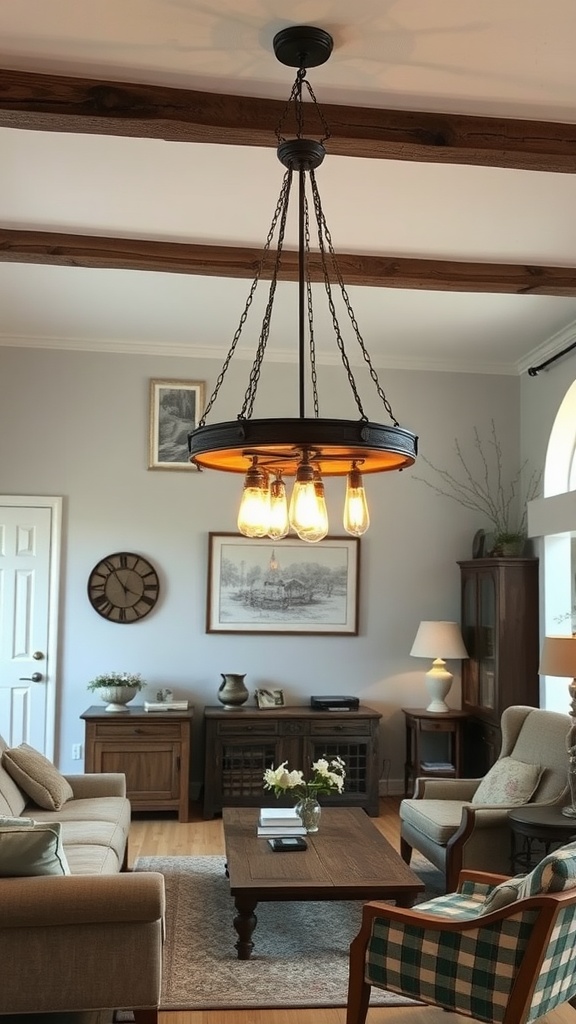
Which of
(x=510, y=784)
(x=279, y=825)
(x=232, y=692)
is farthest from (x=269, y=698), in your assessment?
(x=510, y=784)

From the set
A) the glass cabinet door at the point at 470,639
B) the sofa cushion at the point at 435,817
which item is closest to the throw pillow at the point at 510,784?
the sofa cushion at the point at 435,817

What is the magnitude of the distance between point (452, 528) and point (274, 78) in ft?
14.4

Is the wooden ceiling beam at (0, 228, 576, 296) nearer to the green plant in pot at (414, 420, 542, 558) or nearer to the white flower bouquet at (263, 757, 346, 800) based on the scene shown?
the green plant in pot at (414, 420, 542, 558)

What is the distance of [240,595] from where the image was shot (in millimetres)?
6770

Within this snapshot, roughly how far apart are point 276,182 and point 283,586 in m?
3.41

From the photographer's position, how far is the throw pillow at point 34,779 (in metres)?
4.61

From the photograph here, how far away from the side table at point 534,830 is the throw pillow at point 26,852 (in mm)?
2117

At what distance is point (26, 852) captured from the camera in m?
3.07

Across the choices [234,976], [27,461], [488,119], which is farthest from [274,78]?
[27,461]

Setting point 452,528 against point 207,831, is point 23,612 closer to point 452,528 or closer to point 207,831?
point 207,831

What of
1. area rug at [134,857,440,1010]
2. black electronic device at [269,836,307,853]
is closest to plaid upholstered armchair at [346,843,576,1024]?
area rug at [134,857,440,1010]

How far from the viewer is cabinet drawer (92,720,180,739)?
20.0ft

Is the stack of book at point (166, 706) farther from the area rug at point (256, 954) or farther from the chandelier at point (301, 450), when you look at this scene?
the chandelier at point (301, 450)

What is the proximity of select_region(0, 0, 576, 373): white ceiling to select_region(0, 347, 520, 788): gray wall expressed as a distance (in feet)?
1.02
